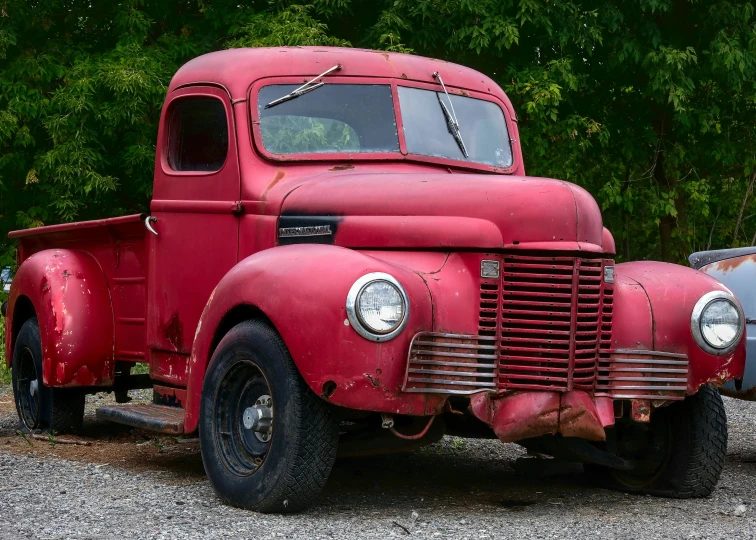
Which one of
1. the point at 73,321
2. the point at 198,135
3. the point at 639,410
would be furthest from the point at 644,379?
the point at 73,321

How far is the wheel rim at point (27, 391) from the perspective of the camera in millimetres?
7676

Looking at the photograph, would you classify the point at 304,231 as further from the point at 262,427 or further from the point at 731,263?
the point at 731,263

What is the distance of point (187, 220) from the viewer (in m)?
6.23

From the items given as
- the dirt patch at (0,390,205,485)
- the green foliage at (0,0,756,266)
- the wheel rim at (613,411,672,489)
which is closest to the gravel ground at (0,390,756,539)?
the dirt patch at (0,390,205,485)

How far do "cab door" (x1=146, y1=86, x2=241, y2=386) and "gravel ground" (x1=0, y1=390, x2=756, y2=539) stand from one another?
0.74 m

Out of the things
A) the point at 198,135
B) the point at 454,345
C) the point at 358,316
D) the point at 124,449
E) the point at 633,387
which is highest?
the point at 198,135

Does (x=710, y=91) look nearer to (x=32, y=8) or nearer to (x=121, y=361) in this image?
(x=32, y=8)

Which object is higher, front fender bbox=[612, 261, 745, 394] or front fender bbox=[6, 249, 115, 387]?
front fender bbox=[612, 261, 745, 394]

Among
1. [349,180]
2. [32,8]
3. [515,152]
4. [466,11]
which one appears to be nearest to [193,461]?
[349,180]

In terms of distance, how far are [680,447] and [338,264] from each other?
199 cm

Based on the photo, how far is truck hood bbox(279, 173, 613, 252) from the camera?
16.4 feet

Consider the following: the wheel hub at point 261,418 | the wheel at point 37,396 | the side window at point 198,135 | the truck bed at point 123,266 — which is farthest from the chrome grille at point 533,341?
the wheel at point 37,396

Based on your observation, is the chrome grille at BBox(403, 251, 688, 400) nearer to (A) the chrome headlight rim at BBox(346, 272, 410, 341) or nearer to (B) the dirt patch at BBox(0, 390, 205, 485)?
(A) the chrome headlight rim at BBox(346, 272, 410, 341)

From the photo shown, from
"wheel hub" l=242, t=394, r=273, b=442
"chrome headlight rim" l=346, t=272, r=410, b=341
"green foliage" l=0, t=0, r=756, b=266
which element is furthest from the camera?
"green foliage" l=0, t=0, r=756, b=266
